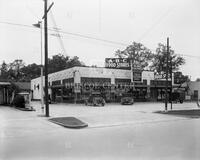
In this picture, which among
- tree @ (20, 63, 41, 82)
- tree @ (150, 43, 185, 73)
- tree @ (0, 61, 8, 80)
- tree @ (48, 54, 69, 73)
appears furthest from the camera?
tree @ (0, 61, 8, 80)

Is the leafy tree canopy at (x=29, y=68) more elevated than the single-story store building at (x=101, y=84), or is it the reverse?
the leafy tree canopy at (x=29, y=68)

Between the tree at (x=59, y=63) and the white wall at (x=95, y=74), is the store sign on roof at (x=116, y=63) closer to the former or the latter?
the white wall at (x=95, y=74)

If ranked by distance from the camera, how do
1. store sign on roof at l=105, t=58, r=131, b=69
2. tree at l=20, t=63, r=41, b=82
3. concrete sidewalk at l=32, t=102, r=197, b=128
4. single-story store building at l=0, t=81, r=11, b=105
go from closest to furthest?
concrete sidewalk at l=32, t=102, r=197, b=128, single-story store building at l=0, t=81, r=11, b=105, store sign on roof at l=105, t=58, r=131, b=69, tree at l=20, t=63, r=41, b=82

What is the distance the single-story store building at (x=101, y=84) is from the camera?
4125 cm

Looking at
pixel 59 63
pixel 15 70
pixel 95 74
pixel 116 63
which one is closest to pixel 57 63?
pixel 59 63

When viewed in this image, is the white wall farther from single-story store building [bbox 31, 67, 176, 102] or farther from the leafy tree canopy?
the leafy tree canopy

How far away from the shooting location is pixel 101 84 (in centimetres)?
4272

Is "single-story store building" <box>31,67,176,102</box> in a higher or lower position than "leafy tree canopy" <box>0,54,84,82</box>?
lower

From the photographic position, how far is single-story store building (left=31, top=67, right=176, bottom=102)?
41250 millimetres

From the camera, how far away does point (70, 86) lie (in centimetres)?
4144

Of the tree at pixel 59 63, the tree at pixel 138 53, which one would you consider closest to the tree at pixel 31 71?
the tree at pixel 59 63

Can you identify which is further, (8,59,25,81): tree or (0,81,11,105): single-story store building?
(8,59,25,81): tree

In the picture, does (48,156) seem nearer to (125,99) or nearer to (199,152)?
(199,152)

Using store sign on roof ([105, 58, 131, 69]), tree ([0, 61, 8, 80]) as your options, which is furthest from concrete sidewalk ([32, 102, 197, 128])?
tree ([0, 61, 8, 80])
